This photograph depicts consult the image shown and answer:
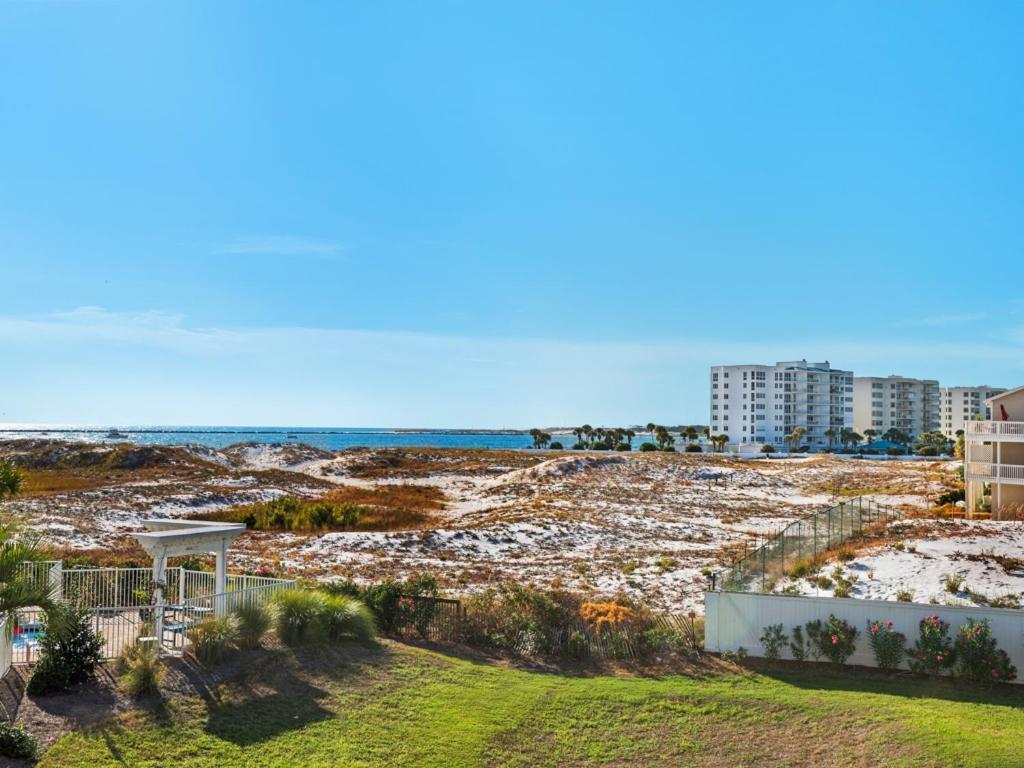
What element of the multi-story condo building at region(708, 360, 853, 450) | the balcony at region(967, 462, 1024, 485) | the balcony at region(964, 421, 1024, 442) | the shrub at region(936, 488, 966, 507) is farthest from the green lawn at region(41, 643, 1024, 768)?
the multi-story condo building at region(708, 360, 853, 450)

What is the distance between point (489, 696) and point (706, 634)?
238 inches

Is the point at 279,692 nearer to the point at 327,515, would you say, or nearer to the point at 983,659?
the point at 983,659

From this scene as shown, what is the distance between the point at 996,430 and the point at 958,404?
172417 millimetres

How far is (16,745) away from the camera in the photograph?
1209 centimetres

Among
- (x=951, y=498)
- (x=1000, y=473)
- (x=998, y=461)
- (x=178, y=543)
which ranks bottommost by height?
(x=951, y=498)

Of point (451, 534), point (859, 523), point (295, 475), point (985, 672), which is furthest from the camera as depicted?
point (295, 475)

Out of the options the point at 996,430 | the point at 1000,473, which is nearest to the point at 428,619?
the point at 1000,473

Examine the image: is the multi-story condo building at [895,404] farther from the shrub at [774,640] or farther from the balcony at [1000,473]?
the shrub at [774,640]

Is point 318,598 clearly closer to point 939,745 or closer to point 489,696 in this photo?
point 489,696

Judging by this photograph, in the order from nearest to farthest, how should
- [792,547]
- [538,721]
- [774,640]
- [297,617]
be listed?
[538,721] → [297,617] → [774,640] → [792,547]

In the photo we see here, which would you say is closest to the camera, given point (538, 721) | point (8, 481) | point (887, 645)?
point (538, 721)

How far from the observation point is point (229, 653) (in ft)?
53.8

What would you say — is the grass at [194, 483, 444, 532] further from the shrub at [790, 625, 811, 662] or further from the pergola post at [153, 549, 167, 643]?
the shrub at [790, 625, 811, 662]

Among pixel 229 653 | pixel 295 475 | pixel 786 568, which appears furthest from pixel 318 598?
pixel 295 475
